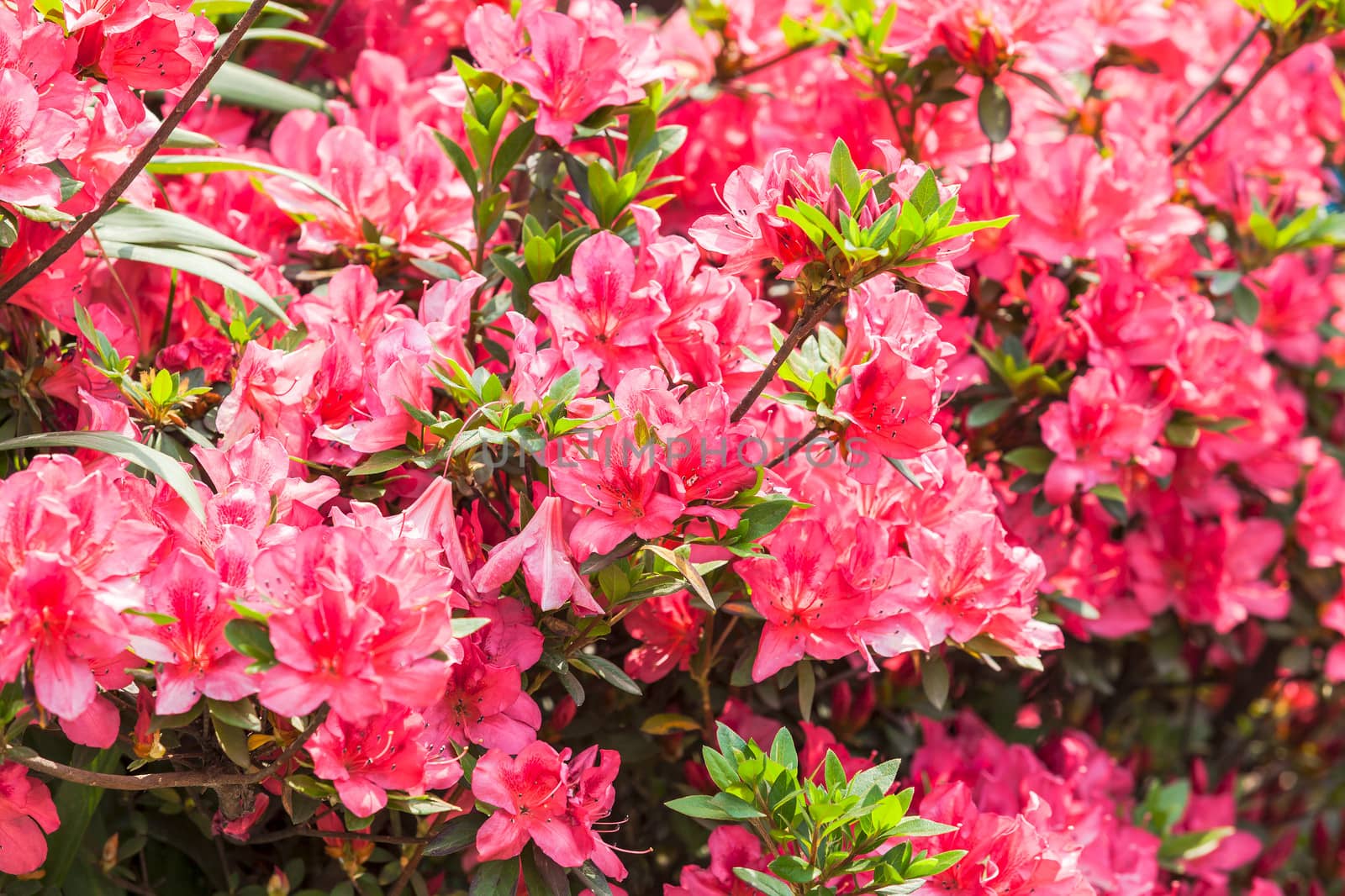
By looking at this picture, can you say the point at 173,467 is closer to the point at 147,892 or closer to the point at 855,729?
the point at 147,892

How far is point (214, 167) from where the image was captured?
133cm

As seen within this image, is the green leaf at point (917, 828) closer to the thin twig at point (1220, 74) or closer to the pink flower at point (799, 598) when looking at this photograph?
the pink flower at point (799, 598)

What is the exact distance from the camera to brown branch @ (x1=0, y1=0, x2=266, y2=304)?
1.06 metres

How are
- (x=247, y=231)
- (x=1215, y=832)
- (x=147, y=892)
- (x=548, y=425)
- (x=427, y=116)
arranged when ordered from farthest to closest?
(x=1215, y=832) → (x=427, y=116) → (x=247, y=231) → (x=147, y=892) → (x=548, y=425)

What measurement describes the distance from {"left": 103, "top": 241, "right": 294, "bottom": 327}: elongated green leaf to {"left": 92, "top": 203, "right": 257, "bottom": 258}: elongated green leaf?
1 centimetres

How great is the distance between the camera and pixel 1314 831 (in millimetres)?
2250

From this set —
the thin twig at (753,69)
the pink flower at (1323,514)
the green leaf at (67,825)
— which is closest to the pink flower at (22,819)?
the green leaf at (67,825)

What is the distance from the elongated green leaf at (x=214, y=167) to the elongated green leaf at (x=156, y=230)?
0.06 meters

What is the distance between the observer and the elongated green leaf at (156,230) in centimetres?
125

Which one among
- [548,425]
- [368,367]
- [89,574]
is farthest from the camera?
[368,367]

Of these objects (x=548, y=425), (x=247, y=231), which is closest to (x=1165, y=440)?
(x=548, y=425)

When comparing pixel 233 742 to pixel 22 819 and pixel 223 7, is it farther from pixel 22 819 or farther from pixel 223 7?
pixel 223 7

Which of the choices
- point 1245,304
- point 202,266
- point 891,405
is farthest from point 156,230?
point 1245,304

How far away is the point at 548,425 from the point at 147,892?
2.44 feet
